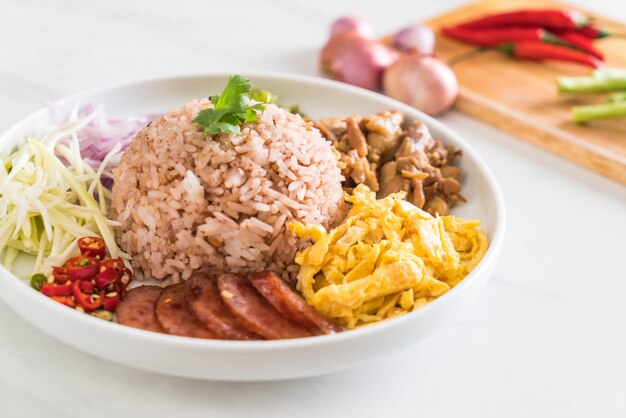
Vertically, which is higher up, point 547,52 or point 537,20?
point 537,20

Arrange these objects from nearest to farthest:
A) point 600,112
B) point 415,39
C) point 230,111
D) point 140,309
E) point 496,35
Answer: point 140,309
point 230,111
point 600,112
point 415,39
point 496,35

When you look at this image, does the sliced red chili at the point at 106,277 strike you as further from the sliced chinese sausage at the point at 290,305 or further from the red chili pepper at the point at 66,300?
the sliced chinese sausage at the point at 290,305

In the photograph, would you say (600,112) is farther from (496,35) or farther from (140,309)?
(140,309)

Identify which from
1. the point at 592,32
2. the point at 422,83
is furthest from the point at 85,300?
the point at 592,32

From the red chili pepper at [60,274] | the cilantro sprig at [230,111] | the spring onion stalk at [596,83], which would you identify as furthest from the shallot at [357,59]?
the red chili pepper at [60,274]

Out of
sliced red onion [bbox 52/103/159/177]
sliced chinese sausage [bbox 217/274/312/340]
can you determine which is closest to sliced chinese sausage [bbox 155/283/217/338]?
sliced chinese sausage [bbox 217/274/312/340]

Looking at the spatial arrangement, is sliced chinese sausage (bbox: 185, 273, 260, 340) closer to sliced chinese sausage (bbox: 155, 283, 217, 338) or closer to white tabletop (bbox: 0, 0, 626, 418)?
sliced chinese sausage (bbox: 155, 283, 217, 338)
